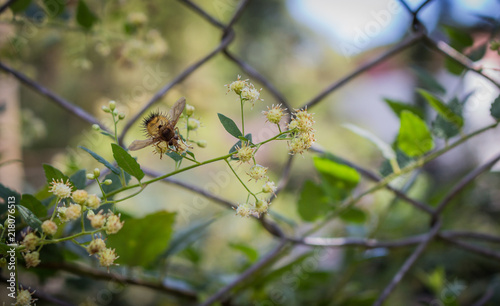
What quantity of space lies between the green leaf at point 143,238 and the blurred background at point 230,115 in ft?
0.24

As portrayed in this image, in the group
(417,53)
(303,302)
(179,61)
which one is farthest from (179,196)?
(417,53)

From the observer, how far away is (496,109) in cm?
33

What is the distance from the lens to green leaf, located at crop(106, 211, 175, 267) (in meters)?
0.37

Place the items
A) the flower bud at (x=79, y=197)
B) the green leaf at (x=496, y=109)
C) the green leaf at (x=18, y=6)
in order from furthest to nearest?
the green leaf at (x=18, y=6) → the green leaf at (x=496, y=109) → the flower bud at (x=79, y=197)

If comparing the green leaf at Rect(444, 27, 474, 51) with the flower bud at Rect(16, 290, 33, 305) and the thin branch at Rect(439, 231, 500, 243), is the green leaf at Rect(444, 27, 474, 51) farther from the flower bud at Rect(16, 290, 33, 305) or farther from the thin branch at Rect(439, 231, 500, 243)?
the flower bud at Rect(16, 290, 33, 305)

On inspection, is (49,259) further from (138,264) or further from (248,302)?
(248,302)

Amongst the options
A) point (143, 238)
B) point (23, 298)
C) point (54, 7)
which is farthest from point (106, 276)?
point (54, 7)

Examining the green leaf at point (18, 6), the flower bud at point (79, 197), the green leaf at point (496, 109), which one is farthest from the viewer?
the green leaf at point (18, 6)

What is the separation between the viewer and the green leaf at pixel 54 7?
1.58 ft

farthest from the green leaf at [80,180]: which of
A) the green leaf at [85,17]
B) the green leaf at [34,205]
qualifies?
the green leaf at [85,17]

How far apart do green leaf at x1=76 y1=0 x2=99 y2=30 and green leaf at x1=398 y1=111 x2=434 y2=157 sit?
352 mm

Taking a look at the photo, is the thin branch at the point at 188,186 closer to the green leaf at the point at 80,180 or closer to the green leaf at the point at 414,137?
the green leaf at the point at 80,180

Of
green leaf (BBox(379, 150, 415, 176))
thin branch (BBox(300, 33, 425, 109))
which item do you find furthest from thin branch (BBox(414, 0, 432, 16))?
green leaf (BBox(379, 150, 415, 176))

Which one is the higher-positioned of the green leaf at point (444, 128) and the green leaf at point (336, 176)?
the green leaf at point (444, 128)
